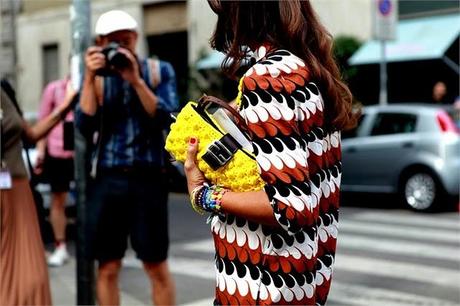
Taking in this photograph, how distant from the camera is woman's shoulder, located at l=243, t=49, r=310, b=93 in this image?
194cm

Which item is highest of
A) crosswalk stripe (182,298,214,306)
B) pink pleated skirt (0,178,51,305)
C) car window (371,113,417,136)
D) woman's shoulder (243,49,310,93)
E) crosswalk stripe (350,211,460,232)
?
woman's shoulder (243,49,310,93)

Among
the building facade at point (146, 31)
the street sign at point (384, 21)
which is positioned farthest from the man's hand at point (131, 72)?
the street sign at point (384, 21)

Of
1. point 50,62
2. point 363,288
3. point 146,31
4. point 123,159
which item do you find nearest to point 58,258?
point 363,288

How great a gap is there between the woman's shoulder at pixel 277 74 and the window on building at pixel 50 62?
81.3 ft

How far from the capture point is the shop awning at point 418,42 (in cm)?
1645

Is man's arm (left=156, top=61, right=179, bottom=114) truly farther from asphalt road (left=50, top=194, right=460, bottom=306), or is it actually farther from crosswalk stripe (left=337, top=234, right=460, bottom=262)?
crosswalk stripe (left=337, top=234, right=460, bottom=262)

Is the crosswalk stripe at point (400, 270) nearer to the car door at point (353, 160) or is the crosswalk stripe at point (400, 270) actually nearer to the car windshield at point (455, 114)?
the car windshield at point (455, 114)

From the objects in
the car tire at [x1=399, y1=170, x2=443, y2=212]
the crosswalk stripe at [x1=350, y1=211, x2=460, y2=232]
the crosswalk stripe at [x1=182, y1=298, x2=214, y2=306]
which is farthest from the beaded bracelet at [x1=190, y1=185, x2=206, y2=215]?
the car tire at [x1=399, y1=170, x2=443, y2=212]

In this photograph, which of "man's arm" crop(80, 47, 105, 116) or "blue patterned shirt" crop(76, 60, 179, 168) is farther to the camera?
"blue patterned shirt" crop(76, 60, 179, 168)

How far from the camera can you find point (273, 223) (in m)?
1.95

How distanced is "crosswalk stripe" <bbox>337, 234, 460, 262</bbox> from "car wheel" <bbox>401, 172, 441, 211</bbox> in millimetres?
2699

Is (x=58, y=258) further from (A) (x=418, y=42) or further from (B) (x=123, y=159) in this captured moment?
(A) (x=418, y=42)

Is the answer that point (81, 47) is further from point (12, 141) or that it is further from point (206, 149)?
point (206, 149)

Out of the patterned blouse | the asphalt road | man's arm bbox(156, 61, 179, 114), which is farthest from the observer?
the asphalt road
